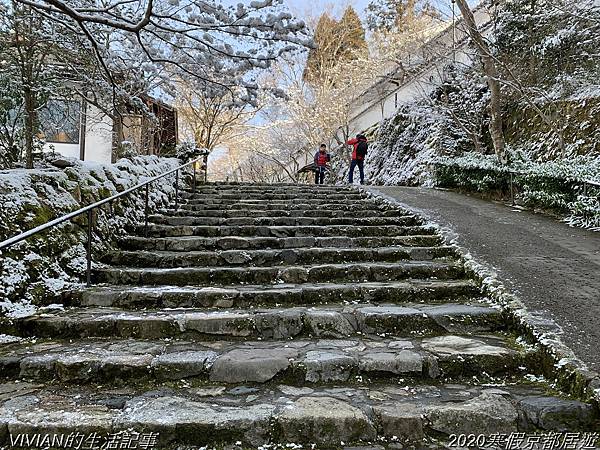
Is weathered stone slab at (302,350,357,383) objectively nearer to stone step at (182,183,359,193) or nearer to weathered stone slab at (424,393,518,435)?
weathered stone slab at (424,393,518,435)

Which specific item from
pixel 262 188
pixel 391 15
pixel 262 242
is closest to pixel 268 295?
pixel 262 242

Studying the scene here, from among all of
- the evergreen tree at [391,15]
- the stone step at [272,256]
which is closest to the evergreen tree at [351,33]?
the evergreen tree at [391,15]

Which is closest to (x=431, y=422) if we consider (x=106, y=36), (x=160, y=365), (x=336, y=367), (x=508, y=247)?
(x=336, y=367)

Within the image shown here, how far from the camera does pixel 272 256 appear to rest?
442 cm

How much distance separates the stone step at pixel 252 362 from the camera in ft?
8.30

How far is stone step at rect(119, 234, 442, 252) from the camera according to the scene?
15.7ft

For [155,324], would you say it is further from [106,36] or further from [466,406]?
[106,36]

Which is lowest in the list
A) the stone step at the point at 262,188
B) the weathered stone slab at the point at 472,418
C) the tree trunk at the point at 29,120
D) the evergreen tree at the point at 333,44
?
the weathered stone slab at the point at 472,418

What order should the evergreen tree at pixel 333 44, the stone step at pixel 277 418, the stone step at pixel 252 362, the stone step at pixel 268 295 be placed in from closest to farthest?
the stone step at pixel 277 418 → the stone step at pixel 252 362 → the stone step at pixel 268 295 → the evergreen tree at pixel 333 44

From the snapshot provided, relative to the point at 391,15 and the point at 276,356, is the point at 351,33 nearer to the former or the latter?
the point at 391,15

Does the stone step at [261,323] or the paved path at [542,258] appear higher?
the paved path at [542,258]

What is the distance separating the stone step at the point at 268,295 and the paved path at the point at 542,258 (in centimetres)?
49

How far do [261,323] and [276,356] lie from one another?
456mm

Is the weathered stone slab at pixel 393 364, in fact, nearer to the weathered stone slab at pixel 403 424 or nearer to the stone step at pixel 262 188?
the weathered stone slab at pixel 403 424
